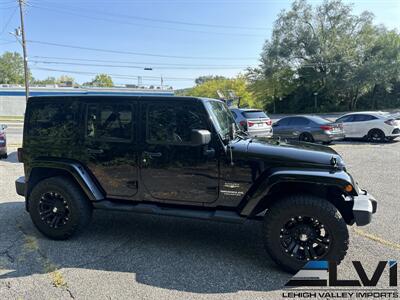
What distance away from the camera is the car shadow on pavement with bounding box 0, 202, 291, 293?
3273 millimetres

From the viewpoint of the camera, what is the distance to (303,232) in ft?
11.1

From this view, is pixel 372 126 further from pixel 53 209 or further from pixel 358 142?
pixel 53 209

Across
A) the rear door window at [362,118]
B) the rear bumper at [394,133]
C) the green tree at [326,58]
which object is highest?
the green tree at [326,58]

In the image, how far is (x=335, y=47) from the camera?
3922 cm

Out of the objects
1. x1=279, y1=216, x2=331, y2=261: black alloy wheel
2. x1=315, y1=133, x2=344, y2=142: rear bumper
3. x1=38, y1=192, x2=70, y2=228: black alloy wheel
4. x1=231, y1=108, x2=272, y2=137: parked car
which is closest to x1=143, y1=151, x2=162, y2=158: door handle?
x1=38, y1=192, x2=70, y2=228: black alloy wheel

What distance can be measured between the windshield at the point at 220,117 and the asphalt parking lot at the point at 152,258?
1534 millimetres

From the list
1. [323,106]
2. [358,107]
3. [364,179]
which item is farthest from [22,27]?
[358,107]

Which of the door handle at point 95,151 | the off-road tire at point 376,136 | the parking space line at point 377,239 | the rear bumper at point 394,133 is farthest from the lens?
the off-road tire at point 376,136

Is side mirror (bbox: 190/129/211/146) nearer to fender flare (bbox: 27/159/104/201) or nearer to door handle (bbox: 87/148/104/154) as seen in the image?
door handle (bbox: 87/148/104/154)

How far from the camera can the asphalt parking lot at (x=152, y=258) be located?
10.1 ft

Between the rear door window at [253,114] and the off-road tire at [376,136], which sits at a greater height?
the rear door window at [253,114]

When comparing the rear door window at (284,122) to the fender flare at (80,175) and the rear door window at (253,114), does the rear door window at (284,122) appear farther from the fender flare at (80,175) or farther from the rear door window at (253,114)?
the fender flare at (80,175)

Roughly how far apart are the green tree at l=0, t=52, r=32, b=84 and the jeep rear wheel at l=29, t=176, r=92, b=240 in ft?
336

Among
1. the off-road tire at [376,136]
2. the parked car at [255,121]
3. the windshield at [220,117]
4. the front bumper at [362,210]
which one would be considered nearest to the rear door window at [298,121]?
the parked car at [255,121]
